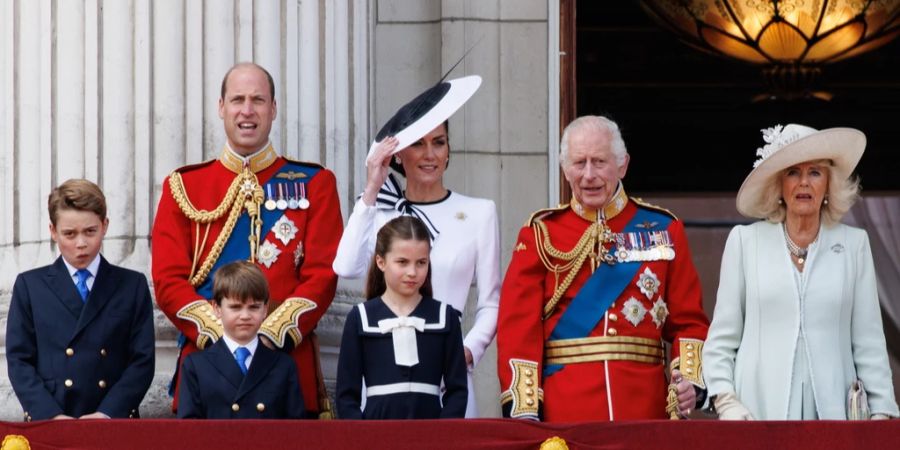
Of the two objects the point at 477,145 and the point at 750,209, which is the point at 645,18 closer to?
the point at 477,145

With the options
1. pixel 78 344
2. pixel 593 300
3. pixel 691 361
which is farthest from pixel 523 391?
pixel 78 344

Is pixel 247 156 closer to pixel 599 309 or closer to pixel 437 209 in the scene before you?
pixel 437 209

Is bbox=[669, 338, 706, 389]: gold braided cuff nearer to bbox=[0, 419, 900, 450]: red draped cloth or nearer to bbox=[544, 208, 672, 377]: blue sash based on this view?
bbox=[544, 208, 672, 377]: blue sash

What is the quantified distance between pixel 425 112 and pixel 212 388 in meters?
1.26

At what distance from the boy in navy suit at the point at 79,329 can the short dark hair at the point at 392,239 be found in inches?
29.5

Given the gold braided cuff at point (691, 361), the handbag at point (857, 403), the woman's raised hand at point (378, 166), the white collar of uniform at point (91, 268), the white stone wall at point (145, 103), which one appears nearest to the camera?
the handbag at point (857, 403)

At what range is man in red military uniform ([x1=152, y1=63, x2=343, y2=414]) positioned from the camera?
7.47 meters

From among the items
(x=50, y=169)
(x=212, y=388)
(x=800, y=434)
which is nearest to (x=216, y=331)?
(x=212, y=388)

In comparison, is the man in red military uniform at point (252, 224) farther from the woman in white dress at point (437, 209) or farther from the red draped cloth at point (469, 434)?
the red draped cloth at point (469, 434)

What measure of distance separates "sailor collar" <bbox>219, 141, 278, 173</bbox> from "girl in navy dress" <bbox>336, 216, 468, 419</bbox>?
2.60 feet

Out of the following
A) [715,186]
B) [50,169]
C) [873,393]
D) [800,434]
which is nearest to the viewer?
[800,434]

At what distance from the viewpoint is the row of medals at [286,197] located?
25.1 feet

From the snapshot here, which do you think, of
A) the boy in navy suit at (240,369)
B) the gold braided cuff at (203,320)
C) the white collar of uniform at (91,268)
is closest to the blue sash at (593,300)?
the boy in navy suit at (240,369)

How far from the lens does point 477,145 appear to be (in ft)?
32.3
